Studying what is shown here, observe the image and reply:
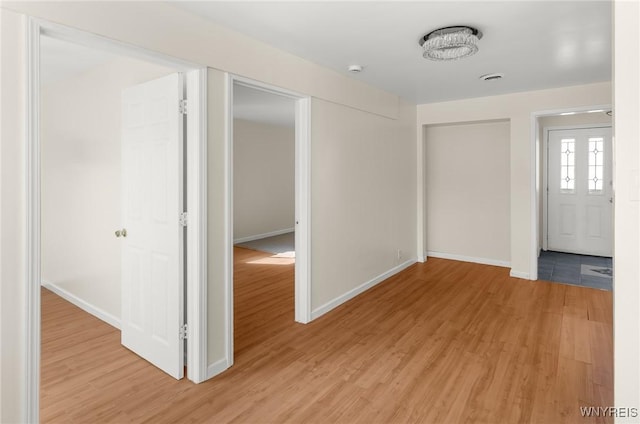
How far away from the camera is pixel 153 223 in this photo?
2.64 metres

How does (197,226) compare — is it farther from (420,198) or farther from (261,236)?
(261,236)

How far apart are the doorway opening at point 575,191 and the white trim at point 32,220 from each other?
591 cm

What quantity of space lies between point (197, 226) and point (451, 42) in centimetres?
221

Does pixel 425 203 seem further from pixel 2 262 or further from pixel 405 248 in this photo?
pixel 2 262

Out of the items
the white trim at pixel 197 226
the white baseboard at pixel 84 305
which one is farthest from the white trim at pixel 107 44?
the white baseboard at pixel 84 305

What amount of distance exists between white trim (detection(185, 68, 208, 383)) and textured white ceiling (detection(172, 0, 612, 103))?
1.73ft

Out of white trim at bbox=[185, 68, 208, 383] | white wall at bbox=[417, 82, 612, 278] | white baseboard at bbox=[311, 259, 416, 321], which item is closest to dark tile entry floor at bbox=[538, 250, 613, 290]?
white wall at bbox=[417, 82, 612, 278]

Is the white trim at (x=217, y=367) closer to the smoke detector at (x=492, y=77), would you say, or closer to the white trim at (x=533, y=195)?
the smoke detector at (x=492, y=77)

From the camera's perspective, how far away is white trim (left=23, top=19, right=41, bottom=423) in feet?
5.46

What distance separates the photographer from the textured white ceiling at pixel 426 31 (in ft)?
7.68

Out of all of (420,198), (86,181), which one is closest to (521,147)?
(420,198)

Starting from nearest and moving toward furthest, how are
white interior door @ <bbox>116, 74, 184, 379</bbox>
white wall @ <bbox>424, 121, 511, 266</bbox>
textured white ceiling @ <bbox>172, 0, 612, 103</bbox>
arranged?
textured white ceiling @ <bbox>172, 0, 612, 103</bbox>
white interior door @ <bbox>116, 74, 184, 379</bbox>
white wall @ <bbox>424, 121, 511, 266</bbox>

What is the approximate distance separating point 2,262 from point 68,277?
9.28ft
